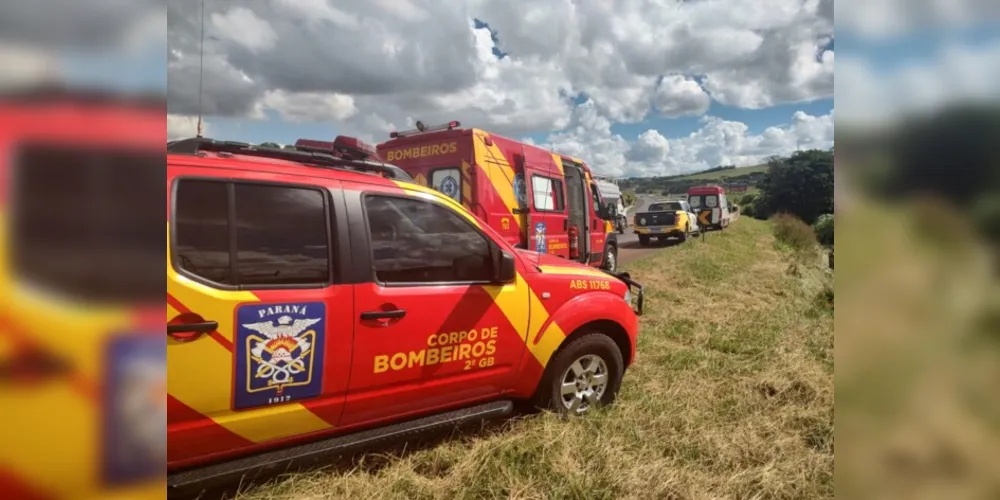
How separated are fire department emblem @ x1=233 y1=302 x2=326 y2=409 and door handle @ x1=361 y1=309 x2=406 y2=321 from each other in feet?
0.68

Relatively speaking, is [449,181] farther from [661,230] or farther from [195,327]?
[661,230]

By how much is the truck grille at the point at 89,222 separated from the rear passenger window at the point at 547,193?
712 cm

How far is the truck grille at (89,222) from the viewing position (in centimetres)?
50

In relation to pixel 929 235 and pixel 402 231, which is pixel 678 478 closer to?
pixel 402 231

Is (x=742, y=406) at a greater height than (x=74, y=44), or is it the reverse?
(x=74, y=44)

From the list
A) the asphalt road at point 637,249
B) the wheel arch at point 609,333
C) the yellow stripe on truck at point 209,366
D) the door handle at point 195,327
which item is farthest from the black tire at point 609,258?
the door handle at point 195,327

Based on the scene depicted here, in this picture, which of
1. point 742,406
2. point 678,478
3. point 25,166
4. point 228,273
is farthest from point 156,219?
point 742,406

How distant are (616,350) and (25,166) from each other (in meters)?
3.61

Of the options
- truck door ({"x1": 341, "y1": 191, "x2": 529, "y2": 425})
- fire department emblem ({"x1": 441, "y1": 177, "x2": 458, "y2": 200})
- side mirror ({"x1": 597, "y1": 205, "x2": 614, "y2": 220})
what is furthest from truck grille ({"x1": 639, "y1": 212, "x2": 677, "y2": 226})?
truck door ({"x1": 341, "y1": 191, "x2": 529, "y2": 425})

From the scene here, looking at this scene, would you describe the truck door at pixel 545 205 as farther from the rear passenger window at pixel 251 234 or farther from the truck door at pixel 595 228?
the rear passenger window at pixel 251 234

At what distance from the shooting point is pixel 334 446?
102 inches

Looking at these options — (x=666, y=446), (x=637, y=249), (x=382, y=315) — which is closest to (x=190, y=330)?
(x=382, y=315)

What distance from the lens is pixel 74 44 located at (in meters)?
0.51

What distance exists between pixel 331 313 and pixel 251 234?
515mm
